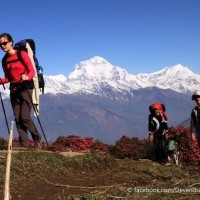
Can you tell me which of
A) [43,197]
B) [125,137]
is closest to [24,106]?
[43,197]

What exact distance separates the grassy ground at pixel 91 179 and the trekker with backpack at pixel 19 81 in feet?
4.42

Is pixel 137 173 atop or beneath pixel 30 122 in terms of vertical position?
beneath

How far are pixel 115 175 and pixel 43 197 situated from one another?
297 centimetres

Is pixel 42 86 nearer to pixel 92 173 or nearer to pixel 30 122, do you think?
pixel 30 122

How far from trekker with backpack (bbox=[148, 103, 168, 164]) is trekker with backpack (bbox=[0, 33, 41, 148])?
520cm

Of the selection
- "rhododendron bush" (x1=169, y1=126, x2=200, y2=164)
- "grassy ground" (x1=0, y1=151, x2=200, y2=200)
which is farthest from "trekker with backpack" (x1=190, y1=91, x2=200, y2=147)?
"rhododendron bush" (x1=169, y1=126, x2=200, y2=164)

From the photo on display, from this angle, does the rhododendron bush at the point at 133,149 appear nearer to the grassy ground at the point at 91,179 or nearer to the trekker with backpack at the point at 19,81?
the grassy ground at the point at 91,179

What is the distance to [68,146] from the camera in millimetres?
24906

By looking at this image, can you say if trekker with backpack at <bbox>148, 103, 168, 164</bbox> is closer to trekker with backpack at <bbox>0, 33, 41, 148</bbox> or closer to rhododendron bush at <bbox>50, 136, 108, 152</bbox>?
trekker with backpack at <bbox>0, 33, 41, 148</bbox>

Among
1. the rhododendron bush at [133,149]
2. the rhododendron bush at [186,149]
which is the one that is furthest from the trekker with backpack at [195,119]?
the rhododendron bush at [133,149]

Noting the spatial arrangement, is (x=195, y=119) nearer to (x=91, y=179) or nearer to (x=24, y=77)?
(x=91, y=179)

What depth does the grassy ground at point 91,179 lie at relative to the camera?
7.30 m

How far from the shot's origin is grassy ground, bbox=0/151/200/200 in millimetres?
7297

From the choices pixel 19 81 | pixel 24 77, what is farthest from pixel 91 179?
pixel 19 81
